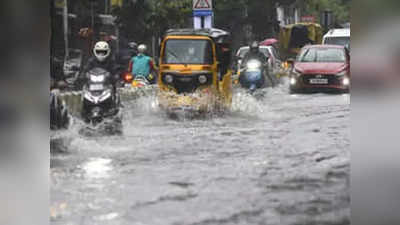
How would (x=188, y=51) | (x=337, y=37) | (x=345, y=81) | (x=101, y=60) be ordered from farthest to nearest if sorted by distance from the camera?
1. (x=188, y=51)
2. (x=101, y=60)
3. (x=337, y=37)
4. (x=345, y=81)

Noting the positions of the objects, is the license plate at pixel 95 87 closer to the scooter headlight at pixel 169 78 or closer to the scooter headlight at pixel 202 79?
the scooter headlight at pixel 169 78

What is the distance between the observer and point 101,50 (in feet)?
24.9

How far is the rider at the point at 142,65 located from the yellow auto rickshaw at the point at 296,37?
120 centimetres

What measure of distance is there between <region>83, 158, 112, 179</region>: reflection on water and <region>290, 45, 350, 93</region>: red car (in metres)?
1.78

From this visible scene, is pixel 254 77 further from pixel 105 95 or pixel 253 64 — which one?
pixel 105 95

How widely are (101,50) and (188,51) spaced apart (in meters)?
0.79

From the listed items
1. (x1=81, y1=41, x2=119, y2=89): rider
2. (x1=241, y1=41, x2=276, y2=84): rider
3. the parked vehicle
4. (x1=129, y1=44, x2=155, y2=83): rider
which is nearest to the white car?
(x1=241, y1=41, x2=276, y2=84): rider

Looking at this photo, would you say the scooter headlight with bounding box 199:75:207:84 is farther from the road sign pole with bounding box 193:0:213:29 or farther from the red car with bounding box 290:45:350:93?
the red car with bounding box 290:45:350:93

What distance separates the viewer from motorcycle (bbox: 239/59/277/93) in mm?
7605

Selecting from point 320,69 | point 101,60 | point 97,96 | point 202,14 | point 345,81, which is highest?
point 202,14

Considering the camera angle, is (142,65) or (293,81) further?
(142,65)

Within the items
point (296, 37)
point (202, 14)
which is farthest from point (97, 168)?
point (296, 37)

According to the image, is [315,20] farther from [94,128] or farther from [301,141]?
[94,128]

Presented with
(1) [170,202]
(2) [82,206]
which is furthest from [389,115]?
(2) [82,206]
